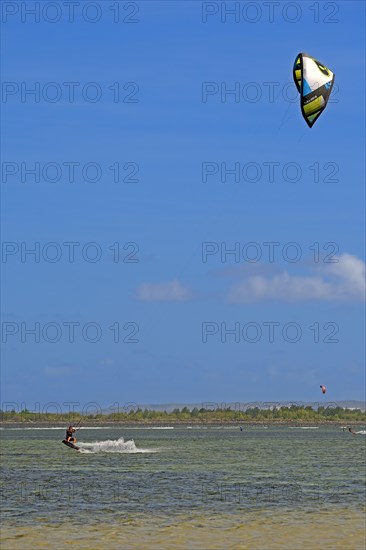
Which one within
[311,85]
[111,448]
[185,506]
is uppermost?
[311,85]

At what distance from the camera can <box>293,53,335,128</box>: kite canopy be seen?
117ft

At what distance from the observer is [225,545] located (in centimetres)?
3200

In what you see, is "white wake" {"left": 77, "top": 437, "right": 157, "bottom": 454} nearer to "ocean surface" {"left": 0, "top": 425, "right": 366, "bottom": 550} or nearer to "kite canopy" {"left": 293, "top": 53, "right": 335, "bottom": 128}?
"ocean surface" {"left": 0, "top": 425, "right": 366, "bottom": 550}

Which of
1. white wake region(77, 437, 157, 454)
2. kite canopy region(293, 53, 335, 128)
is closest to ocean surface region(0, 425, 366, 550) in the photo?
kite canopy region(293, 53, 335, 128)

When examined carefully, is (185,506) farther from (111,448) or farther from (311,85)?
(111,448)

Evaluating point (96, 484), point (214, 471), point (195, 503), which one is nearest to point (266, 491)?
point (195, 503)

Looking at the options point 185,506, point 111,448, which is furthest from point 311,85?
point 111,448

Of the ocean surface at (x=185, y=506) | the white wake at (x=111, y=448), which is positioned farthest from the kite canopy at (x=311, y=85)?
the white wake at (x=111, y=448)

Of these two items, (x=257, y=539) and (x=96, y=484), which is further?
(x=96, y=484)

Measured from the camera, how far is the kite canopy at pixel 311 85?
3556 centimetres

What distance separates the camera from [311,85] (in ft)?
117

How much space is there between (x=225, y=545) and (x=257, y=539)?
1.60 meters

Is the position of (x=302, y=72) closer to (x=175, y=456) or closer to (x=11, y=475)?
(x=11, y=475)

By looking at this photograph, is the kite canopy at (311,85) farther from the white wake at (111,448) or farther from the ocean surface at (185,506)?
the white wake at (111,448)
